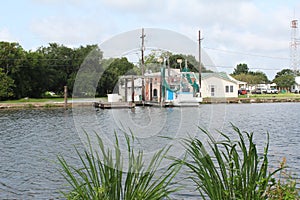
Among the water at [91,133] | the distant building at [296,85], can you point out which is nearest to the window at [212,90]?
the water at [91,133]

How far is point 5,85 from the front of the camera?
137 ft

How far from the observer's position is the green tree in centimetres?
4138

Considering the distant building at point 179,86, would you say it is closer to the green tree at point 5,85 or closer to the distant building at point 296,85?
the distant building at point 296,85

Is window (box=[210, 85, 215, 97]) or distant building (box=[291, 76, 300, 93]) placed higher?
distant building (box=[291, 76, 300, 93])

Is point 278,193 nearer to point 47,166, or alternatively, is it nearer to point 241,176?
point 241,176

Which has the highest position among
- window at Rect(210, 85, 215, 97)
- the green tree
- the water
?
the green tree

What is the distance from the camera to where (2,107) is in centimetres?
3600

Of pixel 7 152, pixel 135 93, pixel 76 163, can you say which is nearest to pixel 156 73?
pixel 7 152

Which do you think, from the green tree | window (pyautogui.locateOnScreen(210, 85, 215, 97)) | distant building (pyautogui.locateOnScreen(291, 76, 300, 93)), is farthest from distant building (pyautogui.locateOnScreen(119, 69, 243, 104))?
the green tree

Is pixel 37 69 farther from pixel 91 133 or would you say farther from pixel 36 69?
pixel 91 133

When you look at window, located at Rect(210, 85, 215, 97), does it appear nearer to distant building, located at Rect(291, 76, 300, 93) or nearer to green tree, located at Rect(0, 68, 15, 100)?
green tree, located at Rect(0, 68, 15, 100)

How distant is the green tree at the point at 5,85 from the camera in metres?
41.4

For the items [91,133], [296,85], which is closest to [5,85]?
[91,133]

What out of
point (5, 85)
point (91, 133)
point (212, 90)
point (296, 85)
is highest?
point (296, 85)
